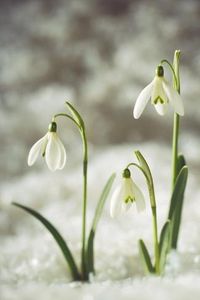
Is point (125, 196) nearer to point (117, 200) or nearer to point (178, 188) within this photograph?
point (117, 200)

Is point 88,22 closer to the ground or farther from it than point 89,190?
farther from it

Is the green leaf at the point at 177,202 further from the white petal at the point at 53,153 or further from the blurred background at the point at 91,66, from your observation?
the blurred background at the point at 91,66

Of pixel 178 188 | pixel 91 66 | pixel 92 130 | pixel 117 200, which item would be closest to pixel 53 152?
pixel 117 200

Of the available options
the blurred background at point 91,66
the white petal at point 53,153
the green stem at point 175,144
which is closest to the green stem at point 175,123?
the green stem at point 175,144

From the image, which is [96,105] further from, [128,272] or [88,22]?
[128,272]

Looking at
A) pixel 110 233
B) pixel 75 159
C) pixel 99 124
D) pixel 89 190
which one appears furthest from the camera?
pixel 99 124

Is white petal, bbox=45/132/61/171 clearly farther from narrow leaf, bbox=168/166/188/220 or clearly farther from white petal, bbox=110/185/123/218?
narrow leaf, bbox=168/166/188/220

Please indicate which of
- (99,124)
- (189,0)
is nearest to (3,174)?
(99,124)
